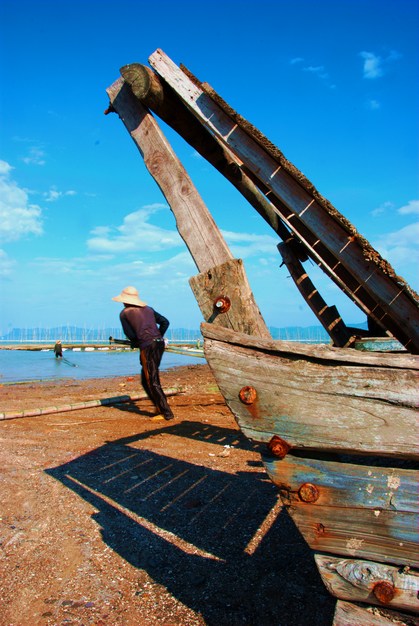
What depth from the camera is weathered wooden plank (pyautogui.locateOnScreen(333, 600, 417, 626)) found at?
1.59 meters

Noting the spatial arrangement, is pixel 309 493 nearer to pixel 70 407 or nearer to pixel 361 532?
pixel 361 532

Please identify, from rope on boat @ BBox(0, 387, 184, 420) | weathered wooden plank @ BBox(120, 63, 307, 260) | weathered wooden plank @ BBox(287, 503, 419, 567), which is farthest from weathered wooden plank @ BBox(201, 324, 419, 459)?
rope on boat @ BBox(0, 387, 184, 420)

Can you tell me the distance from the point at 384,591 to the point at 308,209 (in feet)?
4.91

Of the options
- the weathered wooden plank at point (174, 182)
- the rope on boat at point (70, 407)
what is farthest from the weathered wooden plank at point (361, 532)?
the rope on boat at point (70, 407)

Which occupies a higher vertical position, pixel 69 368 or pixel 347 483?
pixel 347 483

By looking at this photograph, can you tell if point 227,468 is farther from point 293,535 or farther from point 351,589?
point 351,589

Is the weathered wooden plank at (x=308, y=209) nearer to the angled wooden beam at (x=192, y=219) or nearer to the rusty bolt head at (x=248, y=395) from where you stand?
the angled wooden beam at (x=192, y=219)


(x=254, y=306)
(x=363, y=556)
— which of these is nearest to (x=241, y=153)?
(x=254, y=306)

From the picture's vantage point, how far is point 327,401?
1.65 metres

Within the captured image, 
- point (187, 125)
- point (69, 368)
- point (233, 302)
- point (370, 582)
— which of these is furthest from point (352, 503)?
point (69, 368)

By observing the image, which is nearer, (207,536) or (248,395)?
(248,395)

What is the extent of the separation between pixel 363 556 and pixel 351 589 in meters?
0.13

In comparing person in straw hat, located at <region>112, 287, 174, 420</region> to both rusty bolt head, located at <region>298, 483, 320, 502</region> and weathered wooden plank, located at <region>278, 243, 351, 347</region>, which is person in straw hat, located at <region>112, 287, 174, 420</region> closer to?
weathered wooden plank, located at <region>278, 243, 351, 347</region>

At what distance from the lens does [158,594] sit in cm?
286
